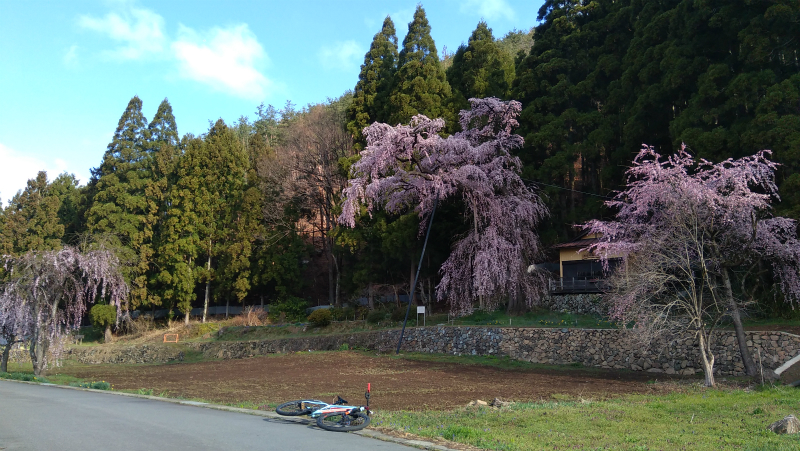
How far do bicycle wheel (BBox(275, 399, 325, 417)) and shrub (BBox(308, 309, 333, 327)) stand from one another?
2269 centimetres

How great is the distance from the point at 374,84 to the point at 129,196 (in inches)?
807

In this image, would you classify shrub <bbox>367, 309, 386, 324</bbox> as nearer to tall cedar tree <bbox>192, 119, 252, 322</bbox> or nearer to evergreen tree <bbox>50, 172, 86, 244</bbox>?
tall cedar tree <bbox>192, 119, 252, 322</bbox>

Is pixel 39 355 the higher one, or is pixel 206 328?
pixel 39 355

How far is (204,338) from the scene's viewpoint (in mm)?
35375

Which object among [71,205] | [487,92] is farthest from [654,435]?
[71,205]

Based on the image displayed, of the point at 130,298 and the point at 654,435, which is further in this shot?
the point at 130,298

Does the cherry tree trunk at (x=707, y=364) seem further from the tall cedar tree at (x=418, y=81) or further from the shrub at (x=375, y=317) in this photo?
the tall cedar tree at (x=418, y=81)

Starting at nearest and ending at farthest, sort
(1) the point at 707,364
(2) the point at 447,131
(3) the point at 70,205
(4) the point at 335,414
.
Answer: (4) the point at 335,414 → (1) the point at 707,364 → (2) the point at 447,131 → (3) the point at 70,205

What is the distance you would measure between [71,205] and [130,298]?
18489 millimetres

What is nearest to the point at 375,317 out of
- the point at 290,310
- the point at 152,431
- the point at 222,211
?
the point at 290,310

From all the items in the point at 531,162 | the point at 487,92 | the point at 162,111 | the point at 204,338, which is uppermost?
the point at 162,111

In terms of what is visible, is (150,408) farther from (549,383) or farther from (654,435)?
(549,383)

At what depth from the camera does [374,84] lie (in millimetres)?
34562

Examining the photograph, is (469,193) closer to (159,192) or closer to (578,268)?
(578,268)
